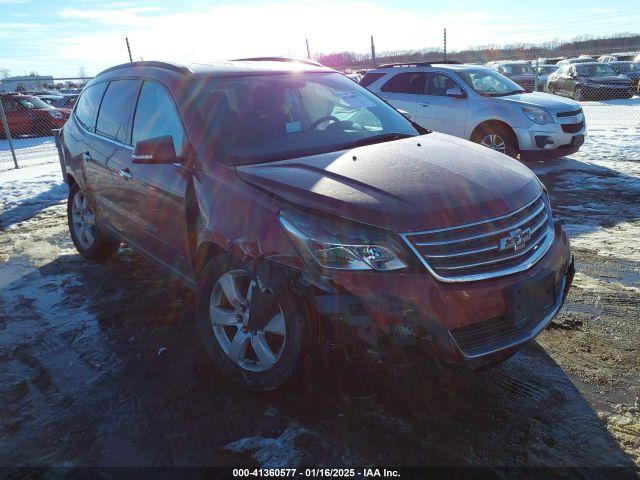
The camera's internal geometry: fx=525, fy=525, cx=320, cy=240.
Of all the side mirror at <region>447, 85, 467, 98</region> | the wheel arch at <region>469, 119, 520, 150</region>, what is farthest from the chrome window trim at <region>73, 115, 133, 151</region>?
the wheel arch at <region>469, 119, 520, 150</region>

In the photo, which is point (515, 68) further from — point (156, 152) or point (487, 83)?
point (156, 152)

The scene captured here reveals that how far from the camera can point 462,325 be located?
2.40 meters

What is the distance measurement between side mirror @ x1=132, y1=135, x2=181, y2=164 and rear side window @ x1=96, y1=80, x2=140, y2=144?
3.10 feet

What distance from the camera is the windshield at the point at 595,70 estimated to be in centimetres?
2003

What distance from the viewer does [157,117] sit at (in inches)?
146

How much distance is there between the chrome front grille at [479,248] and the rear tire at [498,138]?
661cm

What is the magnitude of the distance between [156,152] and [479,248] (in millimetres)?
1971

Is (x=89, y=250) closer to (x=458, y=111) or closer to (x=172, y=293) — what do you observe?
(x=172, y=293)

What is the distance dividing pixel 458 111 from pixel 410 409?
766cm

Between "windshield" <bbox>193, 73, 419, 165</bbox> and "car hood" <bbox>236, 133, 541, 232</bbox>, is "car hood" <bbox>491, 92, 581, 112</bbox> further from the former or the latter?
"car hood" <bbox>236, 133, 541, 232</bbox>

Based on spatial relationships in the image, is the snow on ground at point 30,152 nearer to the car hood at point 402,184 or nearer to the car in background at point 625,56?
the car hood at point 402,184

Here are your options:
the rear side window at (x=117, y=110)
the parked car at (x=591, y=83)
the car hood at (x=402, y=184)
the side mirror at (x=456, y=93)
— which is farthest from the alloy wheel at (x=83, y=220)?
the parked car at (x=591, y=83)

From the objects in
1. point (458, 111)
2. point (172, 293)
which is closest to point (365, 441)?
A: point (172, 293)

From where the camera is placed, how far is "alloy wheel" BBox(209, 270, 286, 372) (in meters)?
2.82
